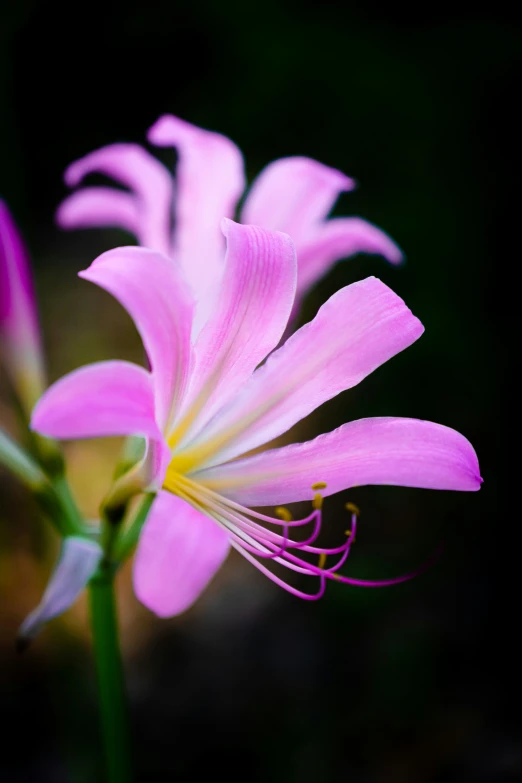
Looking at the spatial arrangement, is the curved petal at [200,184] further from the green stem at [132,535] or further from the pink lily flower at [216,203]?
the green stem at [132,535]

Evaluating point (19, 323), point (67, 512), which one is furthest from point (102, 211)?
A: point (67, 512)

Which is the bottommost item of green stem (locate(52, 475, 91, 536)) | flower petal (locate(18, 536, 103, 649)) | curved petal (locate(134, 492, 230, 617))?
green stem (locate(52, 475, 91, 536))

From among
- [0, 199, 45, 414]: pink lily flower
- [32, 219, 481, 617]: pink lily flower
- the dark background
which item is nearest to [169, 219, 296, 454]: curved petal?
[32, 219, 481, 617]: pink lily flower

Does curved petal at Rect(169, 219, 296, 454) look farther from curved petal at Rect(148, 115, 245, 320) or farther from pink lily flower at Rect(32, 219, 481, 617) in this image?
curved petal at Rect(148, 115, 245, 320)

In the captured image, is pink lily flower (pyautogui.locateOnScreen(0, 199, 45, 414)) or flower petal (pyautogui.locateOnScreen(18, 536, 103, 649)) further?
pink lily flower (pyautogui.locateOnScreen(0, 199, 45, 414))

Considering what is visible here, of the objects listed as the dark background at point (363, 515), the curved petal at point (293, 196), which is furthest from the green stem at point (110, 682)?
the dark background at point (363, 515)

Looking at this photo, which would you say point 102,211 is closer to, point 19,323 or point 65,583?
point 19,323
